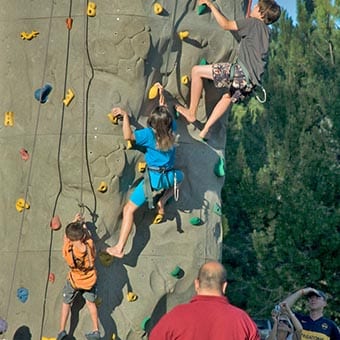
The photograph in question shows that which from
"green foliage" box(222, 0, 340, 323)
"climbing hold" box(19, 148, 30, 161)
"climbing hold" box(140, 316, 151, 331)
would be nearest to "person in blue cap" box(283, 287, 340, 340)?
"climbing hold" box(140, 316, 151, 331)

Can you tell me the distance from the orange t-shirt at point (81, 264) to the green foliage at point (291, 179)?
9500 mm

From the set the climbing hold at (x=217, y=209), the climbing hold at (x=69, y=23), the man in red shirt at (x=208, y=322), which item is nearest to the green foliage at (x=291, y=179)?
the climbing hold at (x=217, y=209)

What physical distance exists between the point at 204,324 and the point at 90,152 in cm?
332

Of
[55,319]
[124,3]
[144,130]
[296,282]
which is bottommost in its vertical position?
[296,282]

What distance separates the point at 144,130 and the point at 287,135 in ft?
37.0

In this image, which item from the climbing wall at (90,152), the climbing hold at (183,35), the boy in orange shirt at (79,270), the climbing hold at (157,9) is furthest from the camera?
the climbing hold at (183,35)

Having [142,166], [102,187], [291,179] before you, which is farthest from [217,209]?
[291,179]

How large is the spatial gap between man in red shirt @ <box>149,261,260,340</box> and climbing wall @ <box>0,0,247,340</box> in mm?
3066

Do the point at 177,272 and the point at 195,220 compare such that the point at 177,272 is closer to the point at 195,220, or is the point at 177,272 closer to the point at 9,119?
the point at 195,220

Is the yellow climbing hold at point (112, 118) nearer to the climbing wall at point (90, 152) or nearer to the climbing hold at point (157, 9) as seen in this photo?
the climbing wall at point (90, 152)

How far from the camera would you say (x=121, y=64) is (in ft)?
25.5

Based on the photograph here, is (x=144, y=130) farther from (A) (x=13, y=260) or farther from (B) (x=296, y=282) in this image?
(B) (x=296, y=282)

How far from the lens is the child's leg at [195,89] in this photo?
798 centimetres

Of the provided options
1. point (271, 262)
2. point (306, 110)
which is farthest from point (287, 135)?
point (271, 262)
